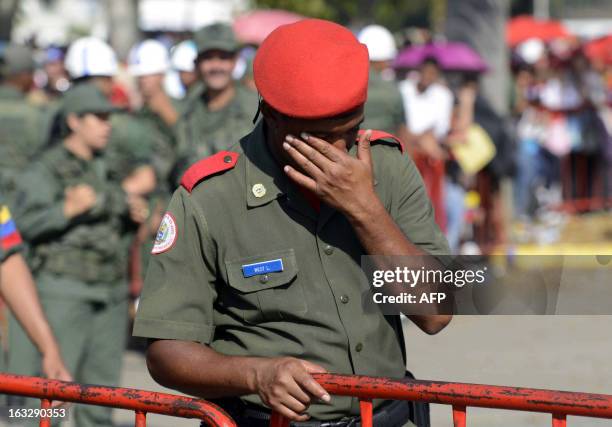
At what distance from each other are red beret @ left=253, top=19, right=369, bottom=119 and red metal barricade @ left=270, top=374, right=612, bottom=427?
627 millimetres

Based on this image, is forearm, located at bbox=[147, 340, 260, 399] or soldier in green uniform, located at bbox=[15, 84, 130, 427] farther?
soldier in green uniform, located at bbox=[15, 84, 130, 427]

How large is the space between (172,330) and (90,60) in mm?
6238

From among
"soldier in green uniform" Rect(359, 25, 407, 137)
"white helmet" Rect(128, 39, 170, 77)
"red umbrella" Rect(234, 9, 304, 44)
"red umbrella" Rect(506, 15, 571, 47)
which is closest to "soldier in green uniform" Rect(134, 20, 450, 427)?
"soldier in green uniform" Rect(359, 25, 407, 137)

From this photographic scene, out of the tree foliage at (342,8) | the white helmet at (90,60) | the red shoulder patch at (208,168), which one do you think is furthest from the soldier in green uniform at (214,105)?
the tree foliage at (342,8)

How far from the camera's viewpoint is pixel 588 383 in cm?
514

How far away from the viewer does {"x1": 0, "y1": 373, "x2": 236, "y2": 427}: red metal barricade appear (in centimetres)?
300

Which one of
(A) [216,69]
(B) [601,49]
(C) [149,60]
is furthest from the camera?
(B) [601,49]

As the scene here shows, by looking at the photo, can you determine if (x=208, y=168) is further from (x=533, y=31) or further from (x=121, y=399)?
(x=533, y=31)

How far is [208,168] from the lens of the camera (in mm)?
3148

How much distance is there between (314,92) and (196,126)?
15.2ft

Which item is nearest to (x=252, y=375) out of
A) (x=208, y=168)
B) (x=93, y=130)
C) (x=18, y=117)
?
(x=208, y=168)

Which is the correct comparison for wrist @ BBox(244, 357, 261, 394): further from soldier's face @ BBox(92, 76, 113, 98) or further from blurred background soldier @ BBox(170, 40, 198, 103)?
blurred background soldier @ BBox(170, 40, 198, 103)

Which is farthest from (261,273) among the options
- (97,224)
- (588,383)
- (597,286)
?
(97,224)

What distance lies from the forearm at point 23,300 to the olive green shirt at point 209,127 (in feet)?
7.51
